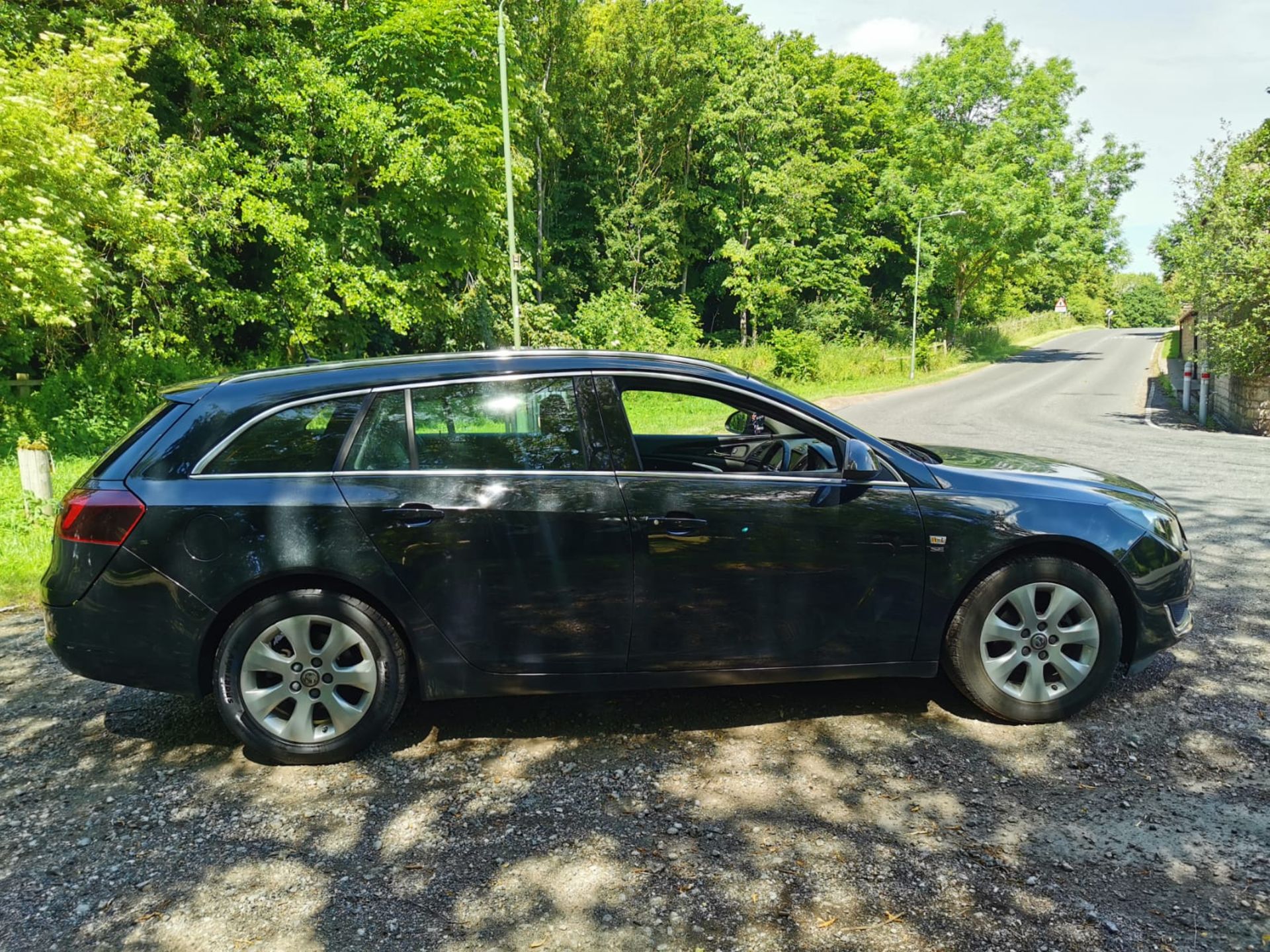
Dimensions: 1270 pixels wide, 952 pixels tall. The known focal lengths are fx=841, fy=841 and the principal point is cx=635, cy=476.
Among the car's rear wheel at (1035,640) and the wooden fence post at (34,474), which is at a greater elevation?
the wooden fence post at (34,474)

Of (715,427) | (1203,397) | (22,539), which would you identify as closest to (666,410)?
(715,427)

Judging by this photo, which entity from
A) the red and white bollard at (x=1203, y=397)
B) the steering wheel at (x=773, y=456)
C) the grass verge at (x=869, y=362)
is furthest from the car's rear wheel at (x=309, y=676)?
the red and white bollard at (x=1203, y=397)

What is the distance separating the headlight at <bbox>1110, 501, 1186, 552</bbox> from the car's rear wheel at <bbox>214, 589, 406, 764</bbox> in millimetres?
3304

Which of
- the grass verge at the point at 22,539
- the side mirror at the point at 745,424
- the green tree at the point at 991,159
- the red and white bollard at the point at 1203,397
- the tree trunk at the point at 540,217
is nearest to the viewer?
the side mirror at the point at 745,424

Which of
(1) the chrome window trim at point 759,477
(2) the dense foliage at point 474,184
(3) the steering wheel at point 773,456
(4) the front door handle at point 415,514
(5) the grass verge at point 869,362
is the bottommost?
(4) the front door handle at point 415,514

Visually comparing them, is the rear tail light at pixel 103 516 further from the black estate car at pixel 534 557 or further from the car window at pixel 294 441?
the car window at pixel 294 441

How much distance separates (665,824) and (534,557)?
1152 mm

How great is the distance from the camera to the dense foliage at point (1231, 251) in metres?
16.4

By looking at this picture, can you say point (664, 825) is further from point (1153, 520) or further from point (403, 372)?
point (1153, 520)

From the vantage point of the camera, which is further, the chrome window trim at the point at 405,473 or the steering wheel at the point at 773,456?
the steering wheel at the point at 773,456

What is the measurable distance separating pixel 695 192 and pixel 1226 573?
134 ft

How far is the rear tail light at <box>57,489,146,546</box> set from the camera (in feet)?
11.1

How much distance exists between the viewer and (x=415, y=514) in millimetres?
3457

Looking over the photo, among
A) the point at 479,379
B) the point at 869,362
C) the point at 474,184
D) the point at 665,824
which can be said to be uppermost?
the point at 474,184
